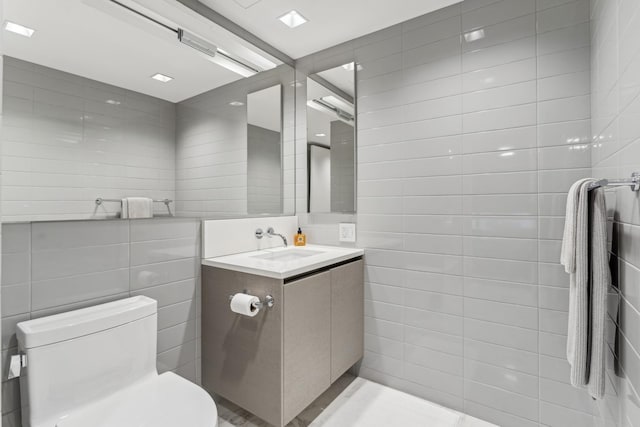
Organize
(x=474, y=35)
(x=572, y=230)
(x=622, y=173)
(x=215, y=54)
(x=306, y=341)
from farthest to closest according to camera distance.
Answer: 1. (x=215, y=54)
2. (x=474, y=35)
3. (x=306, y=341)
4. (x=572, y=230)
5. (x=622, y=173)

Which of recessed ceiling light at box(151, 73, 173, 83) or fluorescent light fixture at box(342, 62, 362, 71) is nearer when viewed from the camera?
recessed ceiling light at box(151, 73, 173, 83)

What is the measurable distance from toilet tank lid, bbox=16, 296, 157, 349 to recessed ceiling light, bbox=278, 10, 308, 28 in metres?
1.76

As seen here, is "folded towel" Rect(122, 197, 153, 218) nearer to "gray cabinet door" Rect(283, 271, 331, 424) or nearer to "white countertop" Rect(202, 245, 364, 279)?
"white countertop" Rect(202, 245, 364, 279)

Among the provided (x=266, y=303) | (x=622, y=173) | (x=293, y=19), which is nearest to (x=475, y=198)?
(x=622, y=173)

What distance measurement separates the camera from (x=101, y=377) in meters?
1.32

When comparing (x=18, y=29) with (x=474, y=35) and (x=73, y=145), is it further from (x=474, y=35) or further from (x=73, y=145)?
(x=474, y=35)

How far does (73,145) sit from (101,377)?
940 millimetres

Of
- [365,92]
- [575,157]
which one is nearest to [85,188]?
[365,92]

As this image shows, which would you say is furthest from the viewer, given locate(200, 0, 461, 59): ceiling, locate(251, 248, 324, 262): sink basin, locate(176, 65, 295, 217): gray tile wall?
locate(251, 248, 324, 262): sink basin

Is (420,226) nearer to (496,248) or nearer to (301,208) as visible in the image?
(496,248)

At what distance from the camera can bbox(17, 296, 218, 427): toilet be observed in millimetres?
1174

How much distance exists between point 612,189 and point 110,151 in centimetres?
203

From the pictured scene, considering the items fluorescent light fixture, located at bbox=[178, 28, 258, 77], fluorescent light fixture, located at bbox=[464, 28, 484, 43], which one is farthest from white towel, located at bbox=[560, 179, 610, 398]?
fluorescent light fixture, located at bbox=[178, 28, 258, 77]

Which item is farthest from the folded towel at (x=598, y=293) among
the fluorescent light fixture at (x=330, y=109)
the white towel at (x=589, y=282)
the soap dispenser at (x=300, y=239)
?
the soap dispenser at (x=300, y=239)
